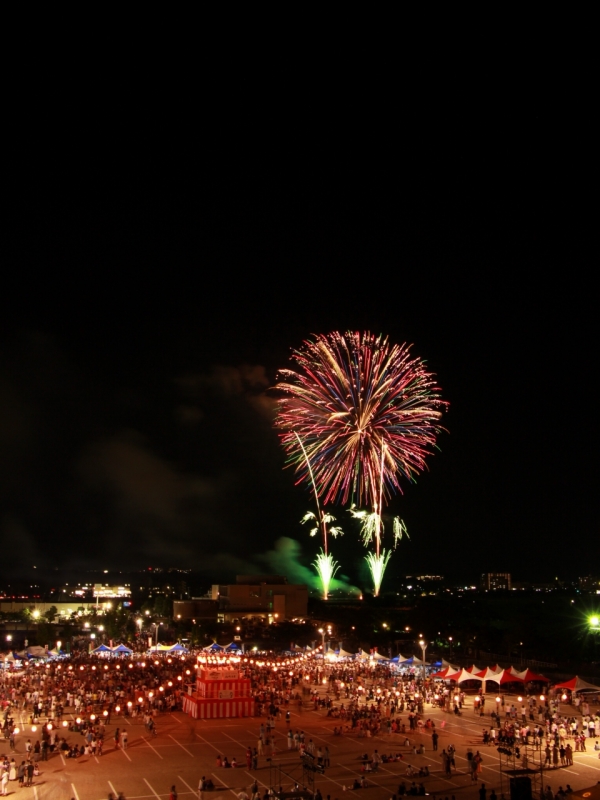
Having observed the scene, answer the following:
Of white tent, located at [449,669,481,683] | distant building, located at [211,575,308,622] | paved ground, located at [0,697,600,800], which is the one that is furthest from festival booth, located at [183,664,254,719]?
distant building, located at [211,575,308,622]

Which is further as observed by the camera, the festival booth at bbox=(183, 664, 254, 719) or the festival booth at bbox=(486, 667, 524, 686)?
the festival booth at bbox=(486, 667, 524, 686)

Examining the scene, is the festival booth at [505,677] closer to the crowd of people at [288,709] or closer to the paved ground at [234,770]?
the crowd of people at [288,709]

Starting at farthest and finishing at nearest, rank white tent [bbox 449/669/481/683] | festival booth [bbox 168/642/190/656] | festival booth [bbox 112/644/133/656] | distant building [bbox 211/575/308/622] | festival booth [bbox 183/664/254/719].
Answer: distant building [bbox 211/575/308/622], festival booth [bbox 168/642/190/656], festival booth [bbox 112/644/133/656], white tent [bbox 449/669/481/683], festival booth [bbox 183/664/254/719]

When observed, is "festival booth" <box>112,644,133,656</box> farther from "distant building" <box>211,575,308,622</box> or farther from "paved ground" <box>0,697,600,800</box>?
"distant building" <box>211,575,308,622</box>

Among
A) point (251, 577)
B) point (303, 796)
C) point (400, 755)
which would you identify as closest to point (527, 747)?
point (400, 755)

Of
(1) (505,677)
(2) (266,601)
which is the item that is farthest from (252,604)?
(1) (505,677)

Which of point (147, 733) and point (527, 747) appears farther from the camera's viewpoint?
point (147, 733)

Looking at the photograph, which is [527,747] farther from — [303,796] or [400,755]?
[303,796]
